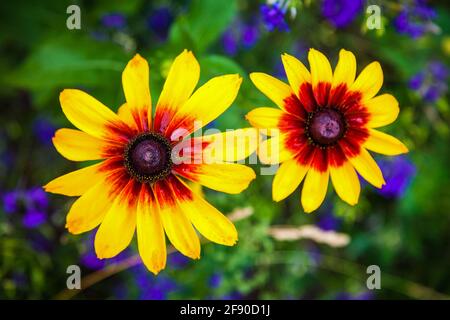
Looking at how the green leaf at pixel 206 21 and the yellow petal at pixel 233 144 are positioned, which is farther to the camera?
the green leaf at pixel 206 21

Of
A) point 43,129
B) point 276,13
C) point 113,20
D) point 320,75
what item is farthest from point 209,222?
point 43,129

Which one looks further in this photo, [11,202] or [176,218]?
[11,202]

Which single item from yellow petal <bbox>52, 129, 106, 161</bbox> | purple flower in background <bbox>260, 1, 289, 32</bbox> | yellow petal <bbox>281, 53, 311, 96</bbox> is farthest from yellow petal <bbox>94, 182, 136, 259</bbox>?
purple flower in background <bbox>260, 1, 289, 32</bbox>

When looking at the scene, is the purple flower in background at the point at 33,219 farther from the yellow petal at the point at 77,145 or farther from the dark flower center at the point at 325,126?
the dark flower center at the point at 325,126

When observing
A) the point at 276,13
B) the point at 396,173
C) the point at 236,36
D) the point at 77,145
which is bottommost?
the point at 396,173

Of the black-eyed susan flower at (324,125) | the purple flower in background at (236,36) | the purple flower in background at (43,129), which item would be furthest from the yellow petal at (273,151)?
the purple flower in background at (43,129)

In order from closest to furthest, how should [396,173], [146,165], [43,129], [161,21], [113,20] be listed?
[146,165] < [396,173] < [113,20] < [161,21] < [43,129]

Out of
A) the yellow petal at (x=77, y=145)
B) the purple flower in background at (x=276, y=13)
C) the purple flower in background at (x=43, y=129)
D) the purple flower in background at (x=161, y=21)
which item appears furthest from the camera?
the purple flower in background at (x=43, y=129)

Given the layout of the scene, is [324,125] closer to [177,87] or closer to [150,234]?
[177,87]
